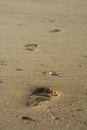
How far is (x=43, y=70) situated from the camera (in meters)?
3.86

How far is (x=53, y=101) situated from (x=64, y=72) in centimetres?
70

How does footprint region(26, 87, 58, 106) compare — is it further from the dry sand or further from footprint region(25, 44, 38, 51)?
footprint region(25, 44, 38, 51)

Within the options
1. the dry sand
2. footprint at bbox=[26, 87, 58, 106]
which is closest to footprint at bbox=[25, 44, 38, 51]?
the dry sand

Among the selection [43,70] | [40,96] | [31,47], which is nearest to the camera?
[40,96]

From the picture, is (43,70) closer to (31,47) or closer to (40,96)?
(40,96)

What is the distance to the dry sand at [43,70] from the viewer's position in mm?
2910

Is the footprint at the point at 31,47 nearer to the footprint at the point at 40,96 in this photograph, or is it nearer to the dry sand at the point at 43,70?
the dry sand at the point at 43,70

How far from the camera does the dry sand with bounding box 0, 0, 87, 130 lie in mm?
2910

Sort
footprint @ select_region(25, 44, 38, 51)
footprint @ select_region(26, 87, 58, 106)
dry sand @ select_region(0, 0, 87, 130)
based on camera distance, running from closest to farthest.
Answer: dry sand @ select_region(0, 0, 87, 130) < footprint @ select_region(26, 87, 58, 106) < footprint @ select_region(25, 44, 38, 51)

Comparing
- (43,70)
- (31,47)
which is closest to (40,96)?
(43,70)

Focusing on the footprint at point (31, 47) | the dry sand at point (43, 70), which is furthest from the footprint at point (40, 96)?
the footprint at point (31, 47)

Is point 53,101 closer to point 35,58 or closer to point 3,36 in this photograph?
point 35,58

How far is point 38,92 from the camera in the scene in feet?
11.0

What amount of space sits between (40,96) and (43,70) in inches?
24.6
